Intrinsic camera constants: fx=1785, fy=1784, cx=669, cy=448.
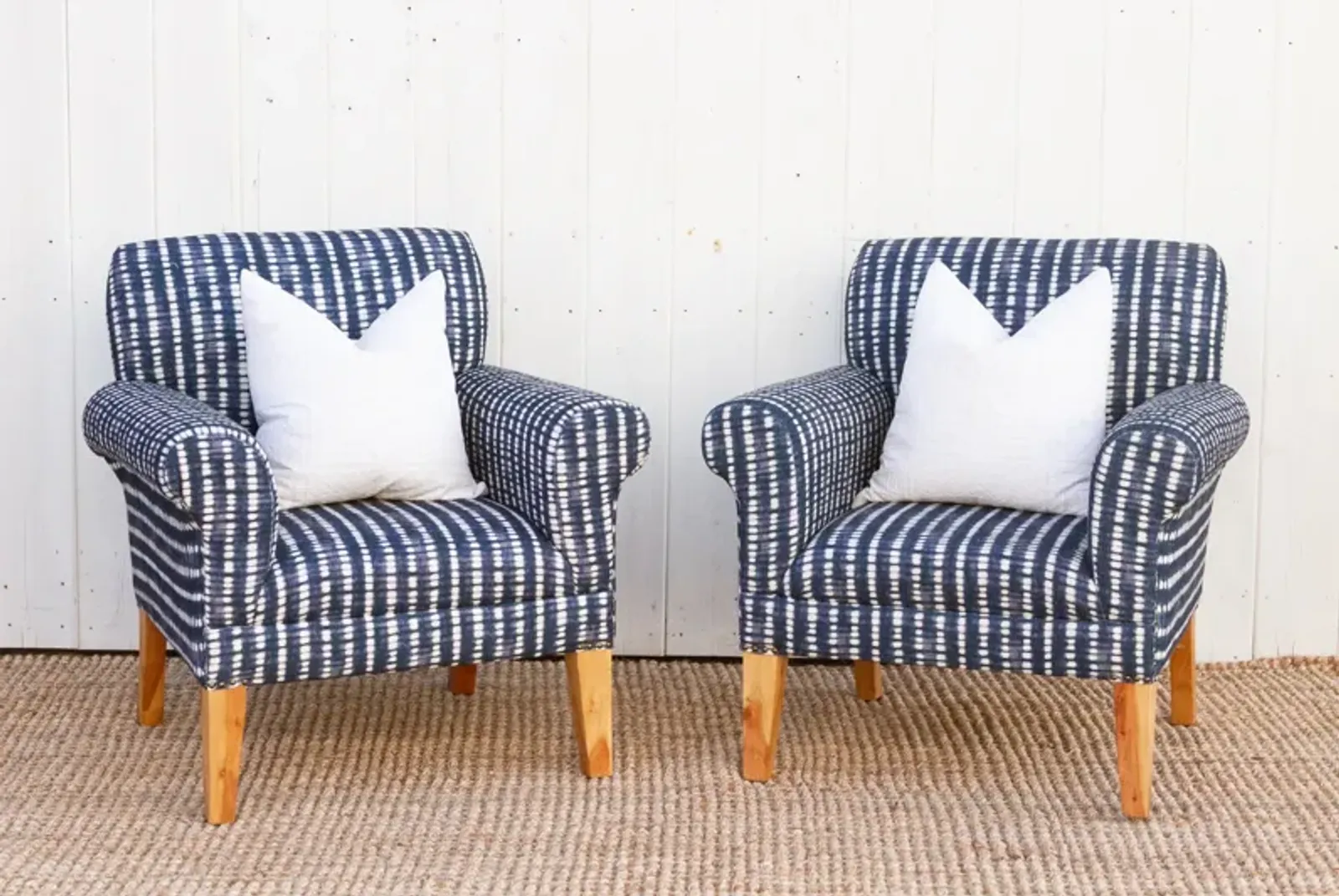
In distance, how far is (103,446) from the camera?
2697 millimetres

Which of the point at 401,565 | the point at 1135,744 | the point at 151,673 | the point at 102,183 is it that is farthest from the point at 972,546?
the point at 102,183

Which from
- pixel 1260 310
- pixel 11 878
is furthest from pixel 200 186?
pixel 1260 310

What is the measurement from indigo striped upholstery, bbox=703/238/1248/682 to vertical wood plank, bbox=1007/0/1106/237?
481 millimetres

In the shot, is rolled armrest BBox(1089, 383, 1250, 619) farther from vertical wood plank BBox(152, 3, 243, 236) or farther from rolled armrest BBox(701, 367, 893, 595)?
vertical wood plank BBox(152, 3, 243, 236)

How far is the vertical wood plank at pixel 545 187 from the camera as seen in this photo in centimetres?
329

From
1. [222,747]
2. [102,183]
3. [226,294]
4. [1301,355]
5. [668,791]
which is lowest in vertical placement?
[668,791]

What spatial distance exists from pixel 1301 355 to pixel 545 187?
4.76 ft

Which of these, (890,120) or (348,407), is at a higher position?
(890,120)

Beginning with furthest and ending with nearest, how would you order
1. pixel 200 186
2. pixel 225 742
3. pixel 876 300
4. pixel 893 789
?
pixel 200 186, pixel 876 300, pixel 893 789, pixel 225 742

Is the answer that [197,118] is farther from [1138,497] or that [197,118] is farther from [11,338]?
[1138,497]

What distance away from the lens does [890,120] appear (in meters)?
3.31

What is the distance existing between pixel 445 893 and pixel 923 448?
1.03 meters

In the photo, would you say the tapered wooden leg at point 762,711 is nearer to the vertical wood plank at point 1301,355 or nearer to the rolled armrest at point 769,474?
the rolled armrest at point 769,474

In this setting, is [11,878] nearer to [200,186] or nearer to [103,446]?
[103,446]
